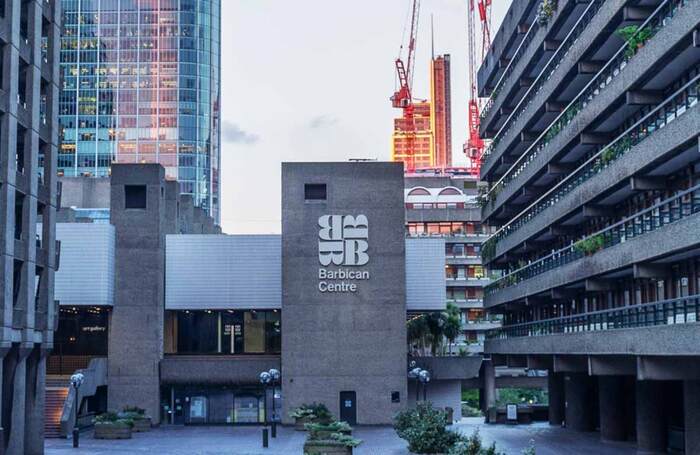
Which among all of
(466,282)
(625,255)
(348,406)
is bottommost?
(348,406)

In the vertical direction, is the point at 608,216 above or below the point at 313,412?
above

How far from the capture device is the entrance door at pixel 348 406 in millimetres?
67875

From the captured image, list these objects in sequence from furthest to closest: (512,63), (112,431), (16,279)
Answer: (512,63) < (112,431) < (16,279)

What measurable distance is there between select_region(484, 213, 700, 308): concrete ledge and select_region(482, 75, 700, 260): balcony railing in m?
3.64

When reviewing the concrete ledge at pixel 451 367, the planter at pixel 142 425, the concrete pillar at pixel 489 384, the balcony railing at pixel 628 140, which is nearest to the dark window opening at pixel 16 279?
the planter at pixel 142 425

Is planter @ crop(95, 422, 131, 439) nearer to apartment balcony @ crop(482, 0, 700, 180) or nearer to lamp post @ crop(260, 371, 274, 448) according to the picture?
lamp post @ crop(260, 371, 274, 448)

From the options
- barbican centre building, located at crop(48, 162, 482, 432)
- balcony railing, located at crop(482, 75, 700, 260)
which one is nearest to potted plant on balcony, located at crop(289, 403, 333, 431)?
barbican centre building, located at crop(48, 162, 482, 432)

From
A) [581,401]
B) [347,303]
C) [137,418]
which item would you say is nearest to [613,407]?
[581,401]

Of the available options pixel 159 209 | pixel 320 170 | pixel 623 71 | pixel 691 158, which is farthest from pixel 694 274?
pixel 159 209

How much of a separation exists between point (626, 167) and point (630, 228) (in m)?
2.76

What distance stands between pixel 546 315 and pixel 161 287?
977 inches

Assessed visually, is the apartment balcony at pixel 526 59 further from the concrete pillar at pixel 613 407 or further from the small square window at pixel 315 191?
the concrete pillar at pixel 613 407

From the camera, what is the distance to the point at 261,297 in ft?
238

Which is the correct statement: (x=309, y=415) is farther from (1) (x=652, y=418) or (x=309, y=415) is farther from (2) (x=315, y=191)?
(1) (x=652, y=418)
